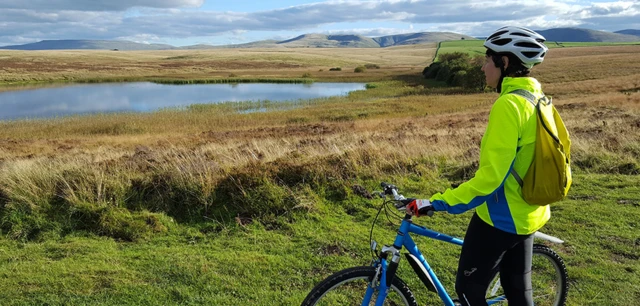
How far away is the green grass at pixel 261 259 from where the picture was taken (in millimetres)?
4070

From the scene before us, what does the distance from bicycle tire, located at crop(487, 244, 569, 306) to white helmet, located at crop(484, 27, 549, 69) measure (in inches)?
63.1

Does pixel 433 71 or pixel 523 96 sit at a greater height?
pixel 433 71

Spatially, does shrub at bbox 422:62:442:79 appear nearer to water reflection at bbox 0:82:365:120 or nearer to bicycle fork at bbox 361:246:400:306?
water reflection at bbox 0:82:365:120

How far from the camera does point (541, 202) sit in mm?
2383

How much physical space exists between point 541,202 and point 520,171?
0.22 meters

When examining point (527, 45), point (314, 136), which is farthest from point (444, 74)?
point (527, 45)

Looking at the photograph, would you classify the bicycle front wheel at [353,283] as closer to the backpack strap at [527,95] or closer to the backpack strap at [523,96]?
the backpack strap at [523,96]

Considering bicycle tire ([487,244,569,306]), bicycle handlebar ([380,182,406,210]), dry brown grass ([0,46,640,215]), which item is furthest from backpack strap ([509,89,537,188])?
dry brown grass ([0,46,640,215])

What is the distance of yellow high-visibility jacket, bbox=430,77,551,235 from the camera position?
228 cm

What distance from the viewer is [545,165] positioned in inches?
90.6

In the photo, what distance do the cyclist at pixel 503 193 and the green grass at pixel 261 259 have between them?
1456 mm

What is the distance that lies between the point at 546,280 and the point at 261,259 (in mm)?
2935

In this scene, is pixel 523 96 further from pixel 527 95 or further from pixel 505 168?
pixel 505 168

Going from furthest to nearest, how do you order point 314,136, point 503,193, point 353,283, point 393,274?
1. point 314,136
2. point 353,283
3. point 393,274
4. point 503,193
